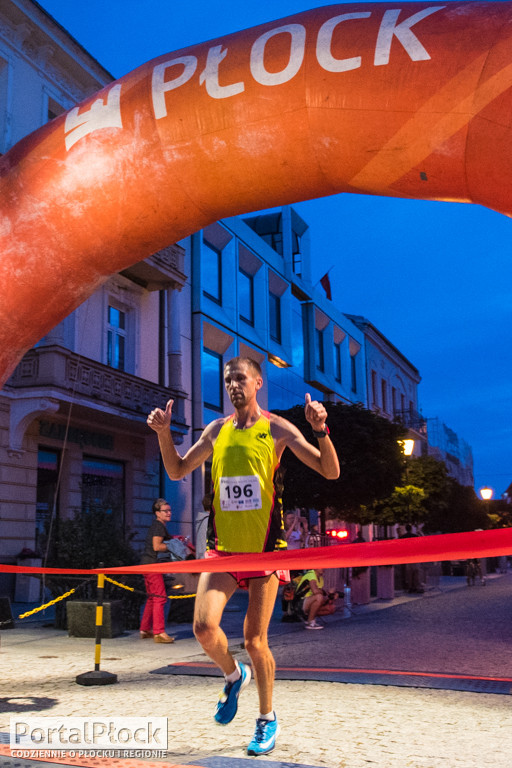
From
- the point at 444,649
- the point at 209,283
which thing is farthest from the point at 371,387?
the point at 444,649

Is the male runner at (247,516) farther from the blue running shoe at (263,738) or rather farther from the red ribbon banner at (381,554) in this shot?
the red ribbon banner at (381,554)

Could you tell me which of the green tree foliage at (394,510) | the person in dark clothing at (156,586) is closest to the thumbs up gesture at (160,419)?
the person in dark clothing at (156,586)

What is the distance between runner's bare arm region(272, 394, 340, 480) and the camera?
3.93 meters

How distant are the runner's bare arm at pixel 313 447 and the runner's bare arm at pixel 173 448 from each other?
45cm

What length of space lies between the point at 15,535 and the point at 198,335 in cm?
986

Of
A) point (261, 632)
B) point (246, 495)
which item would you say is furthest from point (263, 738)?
point (246, 495)

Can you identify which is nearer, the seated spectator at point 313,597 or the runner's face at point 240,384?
the runner's face at point 240,384

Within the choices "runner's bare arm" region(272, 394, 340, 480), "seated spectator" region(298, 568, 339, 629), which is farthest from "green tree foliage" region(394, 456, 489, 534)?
"runner's bare arm" region(272, 394, 340, 480)

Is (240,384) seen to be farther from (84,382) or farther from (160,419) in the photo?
Result: (84,382)

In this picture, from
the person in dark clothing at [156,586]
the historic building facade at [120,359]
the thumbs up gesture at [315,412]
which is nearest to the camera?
the thumbs up gesture at [315,412]

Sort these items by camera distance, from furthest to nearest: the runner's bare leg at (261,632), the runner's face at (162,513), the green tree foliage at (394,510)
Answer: the green tree foliage at (394,510), the runner's face at (162,513), the runner's bare leg at (261,632)

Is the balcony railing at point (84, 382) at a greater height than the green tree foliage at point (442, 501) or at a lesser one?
greater

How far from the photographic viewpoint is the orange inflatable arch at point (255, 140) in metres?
3.67

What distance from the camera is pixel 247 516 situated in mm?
4285
